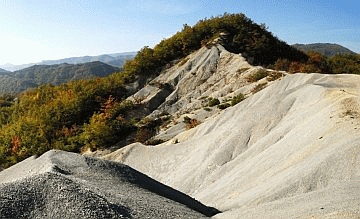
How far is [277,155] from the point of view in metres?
15.2

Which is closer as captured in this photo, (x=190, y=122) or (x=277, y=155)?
(x=277, y=155)

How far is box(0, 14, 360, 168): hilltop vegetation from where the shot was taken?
29.0 m

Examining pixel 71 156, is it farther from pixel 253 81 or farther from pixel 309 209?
pixel 253 81

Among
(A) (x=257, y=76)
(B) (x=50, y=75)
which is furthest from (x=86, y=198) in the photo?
(B) (x=50, y=75)

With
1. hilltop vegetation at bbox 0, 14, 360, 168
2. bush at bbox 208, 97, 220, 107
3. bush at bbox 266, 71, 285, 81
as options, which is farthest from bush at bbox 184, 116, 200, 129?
bush at bbox 266, 71, 285, 81

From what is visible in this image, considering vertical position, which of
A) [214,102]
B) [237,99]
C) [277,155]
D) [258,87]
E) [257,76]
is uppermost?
[257,76]

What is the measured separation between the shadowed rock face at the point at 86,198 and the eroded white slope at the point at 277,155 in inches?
76.5

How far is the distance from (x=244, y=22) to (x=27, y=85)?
117559 mm

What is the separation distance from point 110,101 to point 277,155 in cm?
2136

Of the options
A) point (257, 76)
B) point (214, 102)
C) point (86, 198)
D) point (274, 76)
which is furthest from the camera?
point (257, 76)

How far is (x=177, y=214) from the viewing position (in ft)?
34.1

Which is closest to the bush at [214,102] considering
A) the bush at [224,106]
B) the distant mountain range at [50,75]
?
the bush at [224,106]

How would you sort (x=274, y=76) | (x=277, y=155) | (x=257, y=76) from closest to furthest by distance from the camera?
(x=277, y=155), (x=274, y=76), (x=257, y=76)

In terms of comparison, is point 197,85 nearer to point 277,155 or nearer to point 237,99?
point 237,99
